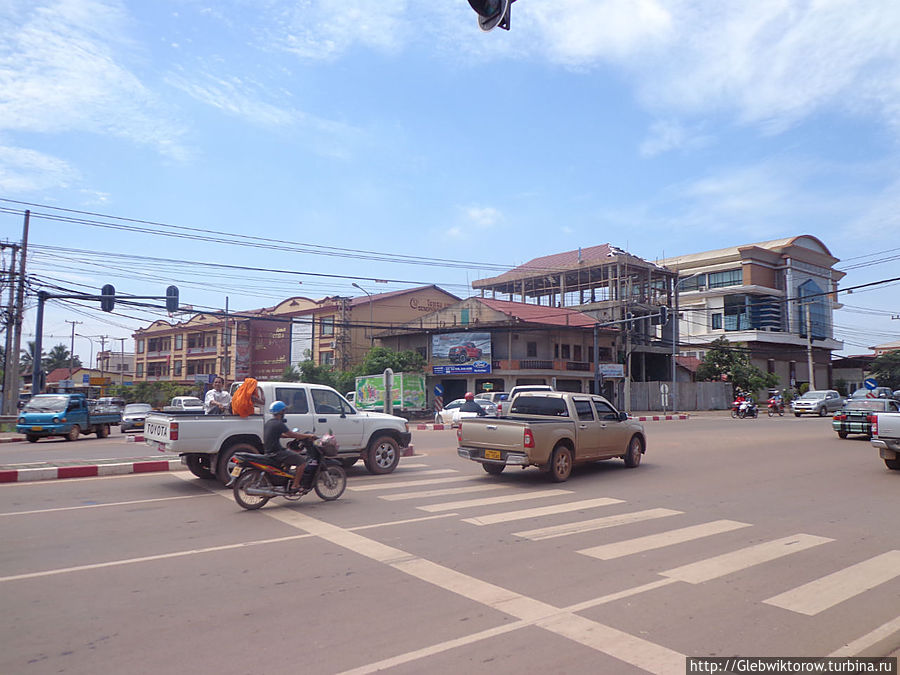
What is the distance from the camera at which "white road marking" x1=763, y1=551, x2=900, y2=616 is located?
5.32m

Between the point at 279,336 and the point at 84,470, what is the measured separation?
168 feet

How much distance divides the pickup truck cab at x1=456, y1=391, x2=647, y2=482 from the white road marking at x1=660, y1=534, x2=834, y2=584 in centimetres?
473

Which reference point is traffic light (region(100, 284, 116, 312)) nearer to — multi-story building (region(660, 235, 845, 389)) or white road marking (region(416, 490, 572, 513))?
white road marking (region(416, 490, 572, 513))

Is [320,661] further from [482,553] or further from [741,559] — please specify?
[741,559]

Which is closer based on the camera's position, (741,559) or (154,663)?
(154,663)

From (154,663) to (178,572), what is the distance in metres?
2.15

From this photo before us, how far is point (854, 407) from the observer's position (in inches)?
858

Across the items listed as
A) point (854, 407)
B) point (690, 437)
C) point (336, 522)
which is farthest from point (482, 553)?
point (854, 407)

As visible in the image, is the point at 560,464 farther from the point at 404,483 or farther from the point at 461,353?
the point at 461,353

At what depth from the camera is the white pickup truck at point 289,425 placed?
1078 centimetres

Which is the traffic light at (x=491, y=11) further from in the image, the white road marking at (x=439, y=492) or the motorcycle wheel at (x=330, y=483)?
the white road marking at (x=439, y=492)

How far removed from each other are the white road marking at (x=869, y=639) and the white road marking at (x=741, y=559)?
4.82 feet

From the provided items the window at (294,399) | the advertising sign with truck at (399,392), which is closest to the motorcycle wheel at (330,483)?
the window at (294,399)

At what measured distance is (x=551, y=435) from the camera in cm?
1195
